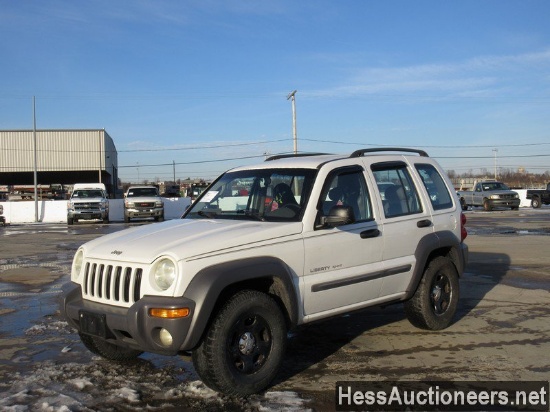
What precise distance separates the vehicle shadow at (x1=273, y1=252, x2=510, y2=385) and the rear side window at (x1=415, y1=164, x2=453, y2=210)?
56.4 inches

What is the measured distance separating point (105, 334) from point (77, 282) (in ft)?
2.51

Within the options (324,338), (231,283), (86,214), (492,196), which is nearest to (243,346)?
(231,283)

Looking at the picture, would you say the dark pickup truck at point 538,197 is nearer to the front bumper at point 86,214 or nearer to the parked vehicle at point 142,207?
the parked vehicle at point 142,207

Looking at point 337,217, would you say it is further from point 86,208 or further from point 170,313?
point 86,208

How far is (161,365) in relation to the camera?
521 cm

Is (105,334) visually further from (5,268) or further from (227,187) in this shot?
(5,268)

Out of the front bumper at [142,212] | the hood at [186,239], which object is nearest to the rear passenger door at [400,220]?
the hood at [186,239]

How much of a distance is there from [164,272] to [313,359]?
1.91 m

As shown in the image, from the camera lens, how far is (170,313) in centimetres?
397

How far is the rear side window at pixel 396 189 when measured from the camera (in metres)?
5.73

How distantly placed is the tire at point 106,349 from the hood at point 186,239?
0.91 meters

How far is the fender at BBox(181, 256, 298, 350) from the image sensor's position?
4.02 meters

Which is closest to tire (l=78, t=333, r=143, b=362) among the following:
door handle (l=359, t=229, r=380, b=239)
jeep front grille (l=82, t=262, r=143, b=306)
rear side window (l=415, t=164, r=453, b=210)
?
jeep front grille (l=82, t=262, r=143, b=306)

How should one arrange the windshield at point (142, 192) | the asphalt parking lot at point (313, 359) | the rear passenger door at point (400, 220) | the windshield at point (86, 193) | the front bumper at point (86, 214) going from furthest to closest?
the windshield at point (142, 192) < the windshield at point (86, 193) < the front bumper at point (86, 214) < the rear passenger door at point (400, 220) < the asphalt parking lot at point (313, 359)
